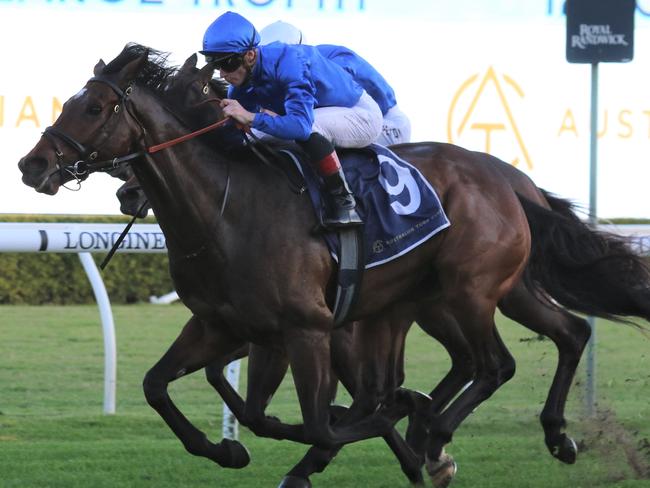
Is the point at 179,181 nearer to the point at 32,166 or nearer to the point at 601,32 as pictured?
the point at 32,166

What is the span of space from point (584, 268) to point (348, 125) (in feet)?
4.01

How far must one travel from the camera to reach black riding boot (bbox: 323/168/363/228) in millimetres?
4461

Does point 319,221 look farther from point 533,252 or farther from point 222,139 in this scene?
point 533,252

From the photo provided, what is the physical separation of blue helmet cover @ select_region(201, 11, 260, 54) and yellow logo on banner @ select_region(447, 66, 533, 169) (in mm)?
4093

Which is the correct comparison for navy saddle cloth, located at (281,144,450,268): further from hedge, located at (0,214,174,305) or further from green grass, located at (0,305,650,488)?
hedge, located at (0,214,174,305)

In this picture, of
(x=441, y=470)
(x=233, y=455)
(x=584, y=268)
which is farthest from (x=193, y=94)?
(x=584, y=268)

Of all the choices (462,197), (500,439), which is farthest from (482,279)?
(500,439)

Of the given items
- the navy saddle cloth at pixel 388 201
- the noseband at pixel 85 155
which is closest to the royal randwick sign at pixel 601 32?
the navy saddle cloth at pixel 388 201

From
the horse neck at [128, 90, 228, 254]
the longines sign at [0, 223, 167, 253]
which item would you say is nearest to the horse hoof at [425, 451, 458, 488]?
the horse neck at [128, 90, 228, 254]

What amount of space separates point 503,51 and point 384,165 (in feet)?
13.2

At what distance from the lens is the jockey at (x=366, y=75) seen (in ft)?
17.6

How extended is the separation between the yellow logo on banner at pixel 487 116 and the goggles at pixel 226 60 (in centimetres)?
407

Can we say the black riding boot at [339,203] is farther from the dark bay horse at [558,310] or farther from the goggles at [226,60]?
the dark bay horse at [558,310]

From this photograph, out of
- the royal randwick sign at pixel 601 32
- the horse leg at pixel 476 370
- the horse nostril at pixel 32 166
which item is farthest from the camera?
the royal randwick sign at pixel 601 32
